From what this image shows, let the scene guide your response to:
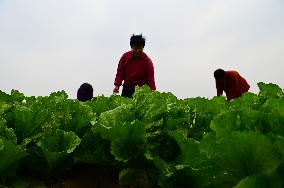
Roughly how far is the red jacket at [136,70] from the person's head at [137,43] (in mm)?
128

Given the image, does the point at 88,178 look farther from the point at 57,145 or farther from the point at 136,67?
the point at 136,67

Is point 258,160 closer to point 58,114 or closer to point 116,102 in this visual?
point 58,114

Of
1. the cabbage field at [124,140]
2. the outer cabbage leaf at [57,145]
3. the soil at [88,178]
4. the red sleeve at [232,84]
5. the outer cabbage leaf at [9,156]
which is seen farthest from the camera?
the red sleeve at [232,84]

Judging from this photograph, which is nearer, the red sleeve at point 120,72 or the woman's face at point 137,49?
the woman's face at point 137,49

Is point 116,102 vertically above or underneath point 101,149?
above

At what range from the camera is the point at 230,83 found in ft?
31.4

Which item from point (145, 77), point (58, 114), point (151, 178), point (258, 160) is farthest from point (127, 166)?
point (145, 77)

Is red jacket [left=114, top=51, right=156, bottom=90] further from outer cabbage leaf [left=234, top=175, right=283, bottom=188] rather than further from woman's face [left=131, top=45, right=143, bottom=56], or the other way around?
outer cabbage leaf [left=234, top=175, right=283, bottom=188]

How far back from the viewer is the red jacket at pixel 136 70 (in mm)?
8297

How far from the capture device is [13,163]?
3.23 metres

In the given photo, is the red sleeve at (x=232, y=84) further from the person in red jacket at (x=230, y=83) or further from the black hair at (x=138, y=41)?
the black hair at (x=138, y=41)

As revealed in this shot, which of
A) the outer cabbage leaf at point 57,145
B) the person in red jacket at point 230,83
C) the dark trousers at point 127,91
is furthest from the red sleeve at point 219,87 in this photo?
the outer cabbage leaf at point 57,145

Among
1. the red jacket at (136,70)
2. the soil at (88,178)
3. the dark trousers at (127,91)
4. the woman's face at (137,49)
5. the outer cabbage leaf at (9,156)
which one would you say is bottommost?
the soil at (88,178)

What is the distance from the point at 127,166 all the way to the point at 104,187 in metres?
0.25
